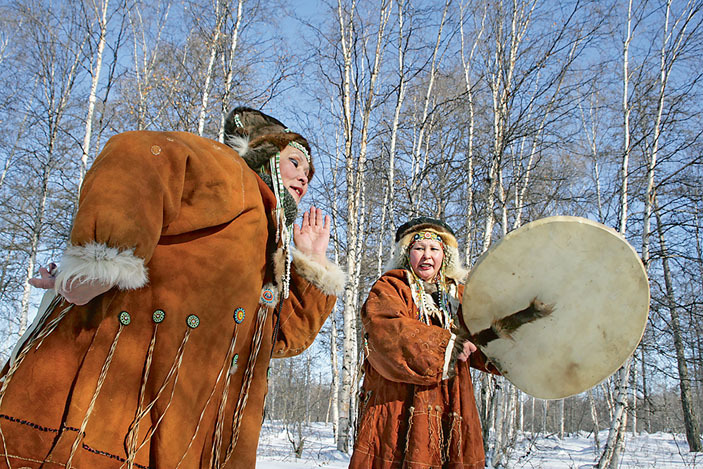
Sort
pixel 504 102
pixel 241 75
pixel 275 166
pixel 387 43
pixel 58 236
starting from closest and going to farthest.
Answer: pixel 275 166, pixel 504 102, pixel 387 43, pixel 241 75, pixel 58 236

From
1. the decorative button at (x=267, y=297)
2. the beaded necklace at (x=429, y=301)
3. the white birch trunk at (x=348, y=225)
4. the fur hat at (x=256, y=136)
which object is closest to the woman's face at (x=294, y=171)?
the fur hat at (x=256, y=136)

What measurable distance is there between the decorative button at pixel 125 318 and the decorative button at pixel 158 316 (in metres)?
0.06

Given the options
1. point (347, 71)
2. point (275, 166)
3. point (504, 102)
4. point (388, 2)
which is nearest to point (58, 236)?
point (347, 71)

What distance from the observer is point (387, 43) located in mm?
8672

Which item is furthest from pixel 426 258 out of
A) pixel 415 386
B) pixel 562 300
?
pixel 562 300

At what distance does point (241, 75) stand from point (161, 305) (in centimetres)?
879

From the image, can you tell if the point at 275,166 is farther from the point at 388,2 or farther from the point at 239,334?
the point at 388,2

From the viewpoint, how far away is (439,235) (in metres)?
2.94

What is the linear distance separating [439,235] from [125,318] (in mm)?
2079

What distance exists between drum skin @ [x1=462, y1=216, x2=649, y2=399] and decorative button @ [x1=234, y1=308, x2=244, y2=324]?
43.4 inches

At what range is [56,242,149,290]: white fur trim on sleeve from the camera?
1.07 metres

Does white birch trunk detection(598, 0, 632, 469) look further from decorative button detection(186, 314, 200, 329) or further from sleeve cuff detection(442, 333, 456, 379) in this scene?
decorative button detection(186, 314, 200, 329)

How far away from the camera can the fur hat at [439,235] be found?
9.62ft

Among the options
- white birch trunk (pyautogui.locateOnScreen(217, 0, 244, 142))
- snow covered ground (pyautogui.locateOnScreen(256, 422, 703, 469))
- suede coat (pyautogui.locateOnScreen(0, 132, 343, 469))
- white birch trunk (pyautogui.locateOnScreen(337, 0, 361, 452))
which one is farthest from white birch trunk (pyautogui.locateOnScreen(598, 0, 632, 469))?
white birch trunk (pyautogui.locateOnScreen(217, 0, 244, 142))
